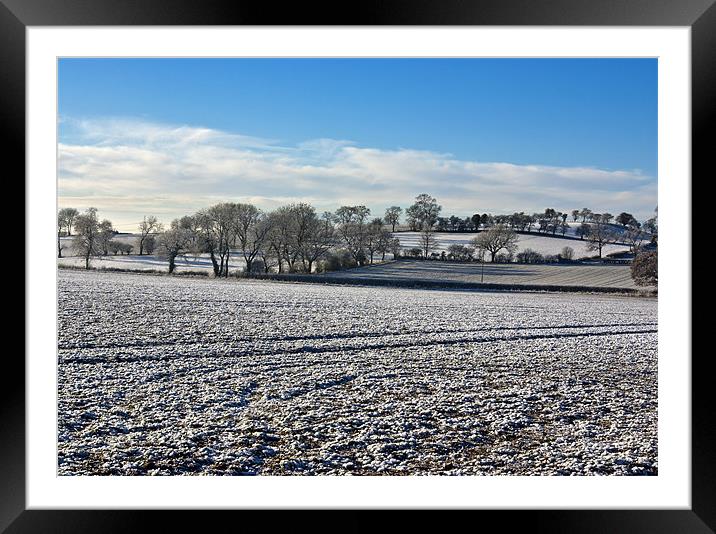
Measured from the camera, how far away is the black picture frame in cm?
196

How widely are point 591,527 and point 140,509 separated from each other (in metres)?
1.79

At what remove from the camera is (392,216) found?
47.5ft

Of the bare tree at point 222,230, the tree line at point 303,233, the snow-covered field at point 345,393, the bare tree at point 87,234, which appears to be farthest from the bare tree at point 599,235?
the bare tree at point 87,234

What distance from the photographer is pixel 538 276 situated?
1490 centimetres

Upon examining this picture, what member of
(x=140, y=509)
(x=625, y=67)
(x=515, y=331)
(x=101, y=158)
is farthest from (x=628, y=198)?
(x=140, y=509)

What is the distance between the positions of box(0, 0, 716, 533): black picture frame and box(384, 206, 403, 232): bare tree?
12290 mm

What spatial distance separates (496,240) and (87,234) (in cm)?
1170

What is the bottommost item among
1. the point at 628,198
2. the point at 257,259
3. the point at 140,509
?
the point at 140,509

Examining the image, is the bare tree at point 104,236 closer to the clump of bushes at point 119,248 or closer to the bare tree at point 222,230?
the clump of bushes at point 119,248

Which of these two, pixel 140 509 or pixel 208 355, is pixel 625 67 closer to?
pixel 208 355

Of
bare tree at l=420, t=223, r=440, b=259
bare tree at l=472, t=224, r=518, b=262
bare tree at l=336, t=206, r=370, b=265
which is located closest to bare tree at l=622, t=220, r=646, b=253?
bare tree at l=472, t=224, r=518, b=262
